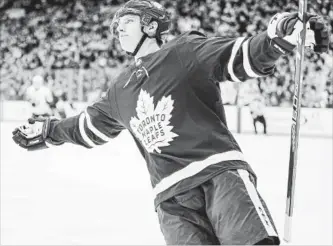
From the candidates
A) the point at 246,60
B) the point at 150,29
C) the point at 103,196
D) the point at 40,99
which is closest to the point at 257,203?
the point at 246,60

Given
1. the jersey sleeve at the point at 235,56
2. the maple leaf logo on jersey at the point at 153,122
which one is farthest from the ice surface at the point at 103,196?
the jersey sleeve at the point at 235,56

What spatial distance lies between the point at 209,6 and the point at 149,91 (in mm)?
11748

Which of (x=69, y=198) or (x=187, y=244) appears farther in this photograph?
(x=69, y=198)

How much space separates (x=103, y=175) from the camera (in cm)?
549

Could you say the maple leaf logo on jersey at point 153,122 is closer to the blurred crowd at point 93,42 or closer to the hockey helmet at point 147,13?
the hockey helmet at point 147,13

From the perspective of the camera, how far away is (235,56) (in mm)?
1767

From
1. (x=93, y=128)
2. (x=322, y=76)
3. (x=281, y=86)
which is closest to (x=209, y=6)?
(x=281, y=86)

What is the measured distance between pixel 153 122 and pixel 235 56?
1.23ft

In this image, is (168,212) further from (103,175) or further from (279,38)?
(103,175)

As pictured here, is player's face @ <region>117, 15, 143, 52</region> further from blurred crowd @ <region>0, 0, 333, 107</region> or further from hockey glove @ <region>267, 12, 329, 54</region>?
blurred crowd @ <region>0, 0, 333, 107</region>

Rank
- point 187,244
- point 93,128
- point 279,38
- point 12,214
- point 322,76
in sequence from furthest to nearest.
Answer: point 322,76, point 12,214, point 93,128, point 187,244, point 279,38

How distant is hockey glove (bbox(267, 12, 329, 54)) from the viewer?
1.62 metres

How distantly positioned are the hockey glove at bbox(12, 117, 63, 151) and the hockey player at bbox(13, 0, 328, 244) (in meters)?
0.52

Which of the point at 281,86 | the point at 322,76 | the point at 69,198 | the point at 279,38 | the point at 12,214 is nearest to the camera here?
the point at 279,38
